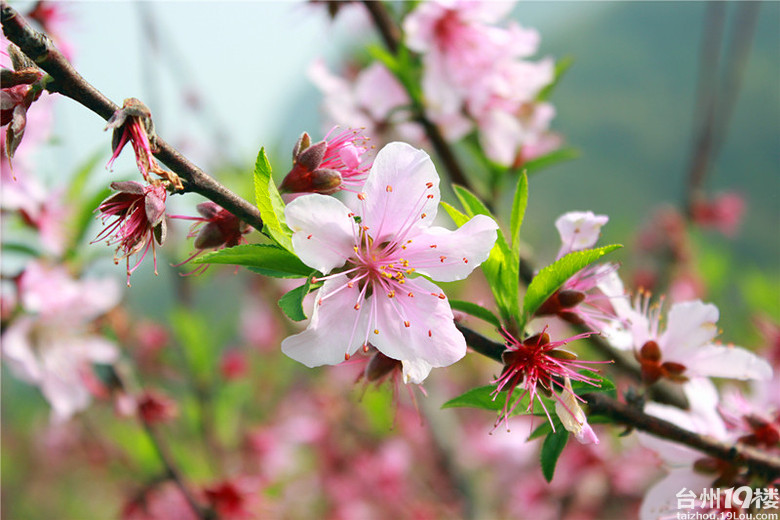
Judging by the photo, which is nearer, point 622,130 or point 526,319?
point 526,319

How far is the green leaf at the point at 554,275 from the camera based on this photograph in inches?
27.3

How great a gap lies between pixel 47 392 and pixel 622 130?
12134 millimetres

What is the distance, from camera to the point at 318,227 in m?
0.64

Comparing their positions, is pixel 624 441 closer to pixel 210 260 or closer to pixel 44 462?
pixel 210 260

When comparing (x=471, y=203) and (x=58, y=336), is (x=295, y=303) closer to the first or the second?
(x=471, y=203)

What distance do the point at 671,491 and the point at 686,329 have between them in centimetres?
27

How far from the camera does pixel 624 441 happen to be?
85.4 inches

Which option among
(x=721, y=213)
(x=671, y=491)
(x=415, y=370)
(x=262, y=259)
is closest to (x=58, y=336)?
(x=262, y=259)

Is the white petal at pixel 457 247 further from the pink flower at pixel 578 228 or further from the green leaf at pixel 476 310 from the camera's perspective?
the pink flower at pixel 578 228

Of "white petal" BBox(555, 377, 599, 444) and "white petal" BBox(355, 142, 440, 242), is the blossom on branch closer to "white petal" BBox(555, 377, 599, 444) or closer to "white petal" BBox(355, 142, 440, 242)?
"white petal" BBox(355, 142, 440, 242)

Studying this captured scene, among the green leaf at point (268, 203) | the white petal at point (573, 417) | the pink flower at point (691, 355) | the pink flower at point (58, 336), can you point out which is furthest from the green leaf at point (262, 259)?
the pink flower at point (58, 336)

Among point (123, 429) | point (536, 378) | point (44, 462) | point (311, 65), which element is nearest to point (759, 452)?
point (536, 378)

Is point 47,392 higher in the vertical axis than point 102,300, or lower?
lower

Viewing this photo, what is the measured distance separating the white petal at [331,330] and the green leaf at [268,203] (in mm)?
76
